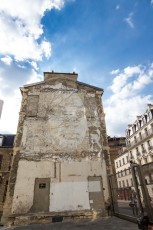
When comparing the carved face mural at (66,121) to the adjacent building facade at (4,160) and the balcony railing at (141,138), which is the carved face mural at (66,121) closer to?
the adjacent building facade at (4,160)

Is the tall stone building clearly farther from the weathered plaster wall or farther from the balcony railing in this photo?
the balcony railing

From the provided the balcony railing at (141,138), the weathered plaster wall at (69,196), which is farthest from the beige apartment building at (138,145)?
the weathered plaster wall at (69,196)

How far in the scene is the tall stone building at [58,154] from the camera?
10.3 metres

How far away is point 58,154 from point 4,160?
1106cm

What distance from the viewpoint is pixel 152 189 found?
7500 mm

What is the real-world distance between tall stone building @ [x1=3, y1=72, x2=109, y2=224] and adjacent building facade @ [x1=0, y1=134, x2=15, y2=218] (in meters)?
9.12

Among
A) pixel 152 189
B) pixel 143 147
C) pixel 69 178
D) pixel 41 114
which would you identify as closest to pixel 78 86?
pixel 41 114

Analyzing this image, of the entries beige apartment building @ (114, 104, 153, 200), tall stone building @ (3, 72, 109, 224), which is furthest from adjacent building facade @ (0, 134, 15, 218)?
beige apartment building @ (114, 104, 153, 200)

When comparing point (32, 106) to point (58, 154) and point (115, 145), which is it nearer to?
point (58, 154)

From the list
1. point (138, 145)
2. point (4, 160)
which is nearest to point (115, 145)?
point (138, 145)

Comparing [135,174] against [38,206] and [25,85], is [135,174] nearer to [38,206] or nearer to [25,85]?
[38,206]

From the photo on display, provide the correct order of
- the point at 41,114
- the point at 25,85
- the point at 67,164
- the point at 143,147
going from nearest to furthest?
the point at 67,164 < the point at 41,114 < the point at 25,85 < the point at 143,147

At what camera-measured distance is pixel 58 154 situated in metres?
12.0

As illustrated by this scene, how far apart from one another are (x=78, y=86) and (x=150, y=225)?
11.6m
